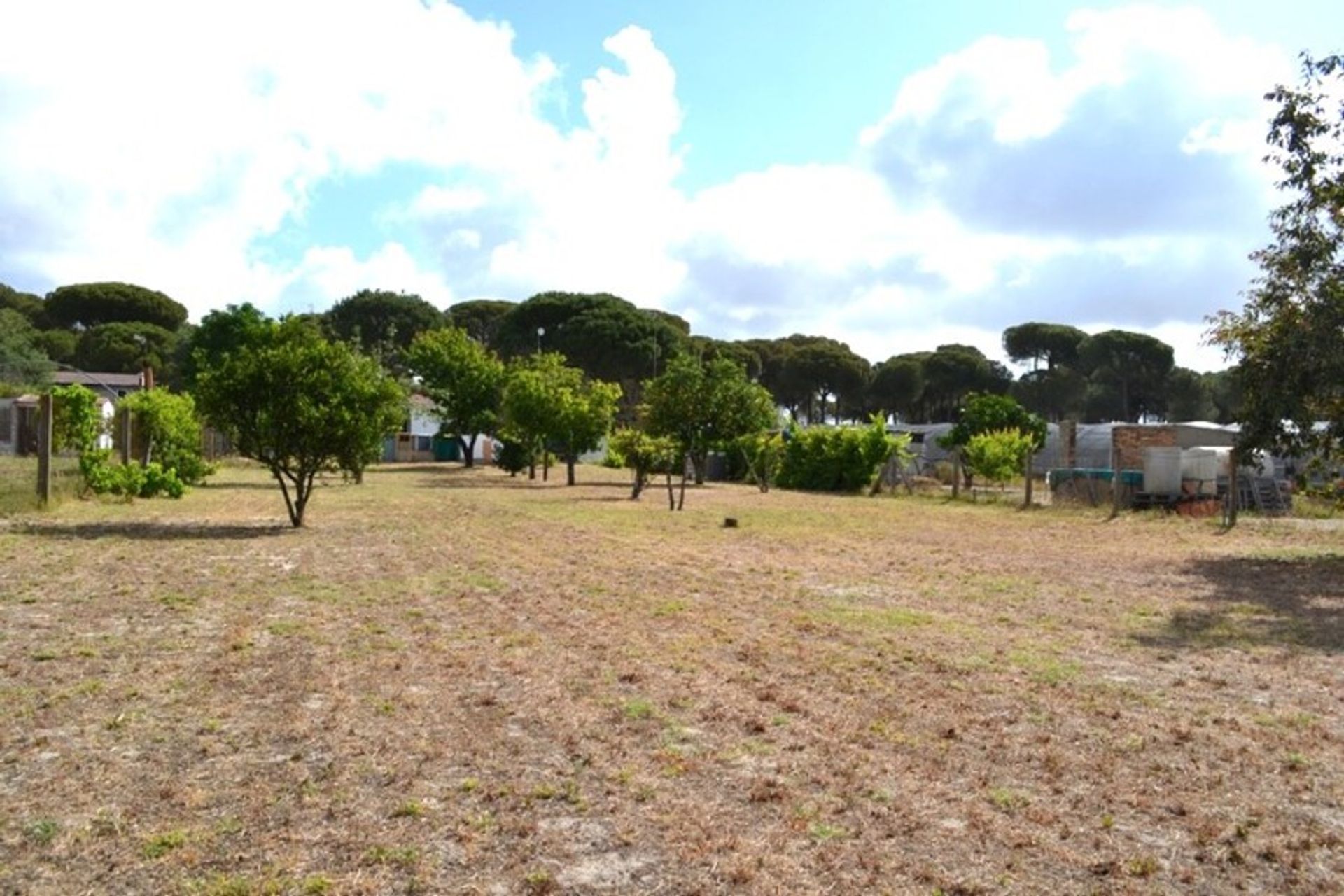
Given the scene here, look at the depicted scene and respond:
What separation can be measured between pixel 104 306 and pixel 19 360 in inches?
1097

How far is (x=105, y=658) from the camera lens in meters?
6.63

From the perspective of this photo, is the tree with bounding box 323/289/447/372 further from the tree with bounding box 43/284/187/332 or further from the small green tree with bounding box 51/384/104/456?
the small green tree with bounding box 51/384/104/456

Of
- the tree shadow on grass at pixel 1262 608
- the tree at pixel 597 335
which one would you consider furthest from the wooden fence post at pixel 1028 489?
the tree at pixel 597 335

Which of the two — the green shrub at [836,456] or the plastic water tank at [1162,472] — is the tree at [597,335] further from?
the plastic water tank at [1162,472]

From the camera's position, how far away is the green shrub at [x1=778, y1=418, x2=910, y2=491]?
32.6 meters

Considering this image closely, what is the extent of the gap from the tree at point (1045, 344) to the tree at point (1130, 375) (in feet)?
13.1

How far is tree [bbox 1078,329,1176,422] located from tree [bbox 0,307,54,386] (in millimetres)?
58702

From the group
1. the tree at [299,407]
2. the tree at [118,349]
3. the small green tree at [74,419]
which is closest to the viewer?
the tree at [299,407]

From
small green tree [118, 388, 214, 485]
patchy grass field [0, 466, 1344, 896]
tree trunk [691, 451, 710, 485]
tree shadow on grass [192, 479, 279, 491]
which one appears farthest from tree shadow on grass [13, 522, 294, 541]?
tree trunk [691, 451, 710, 485]

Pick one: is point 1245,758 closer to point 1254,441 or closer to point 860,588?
point 860,588

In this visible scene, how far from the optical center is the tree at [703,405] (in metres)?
26.5

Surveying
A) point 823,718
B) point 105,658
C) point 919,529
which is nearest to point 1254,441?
point 919,529

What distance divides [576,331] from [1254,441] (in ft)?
165

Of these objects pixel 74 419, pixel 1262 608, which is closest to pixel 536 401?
pixel 74 419
